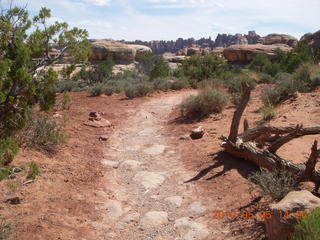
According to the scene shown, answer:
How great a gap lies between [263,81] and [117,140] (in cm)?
1051

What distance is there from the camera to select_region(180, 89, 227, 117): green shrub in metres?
9.73

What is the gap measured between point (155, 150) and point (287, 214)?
15.1ft

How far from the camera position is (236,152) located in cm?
599

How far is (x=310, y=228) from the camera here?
8.15 ft

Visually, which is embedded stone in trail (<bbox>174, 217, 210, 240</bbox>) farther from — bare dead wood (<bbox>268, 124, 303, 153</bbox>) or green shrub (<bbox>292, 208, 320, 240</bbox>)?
bare dead wood (<bbox>268, 124, 303, 153</bbox>)

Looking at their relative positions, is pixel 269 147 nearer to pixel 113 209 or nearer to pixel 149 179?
pixel 149 179

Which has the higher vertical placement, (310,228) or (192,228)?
(310,228)

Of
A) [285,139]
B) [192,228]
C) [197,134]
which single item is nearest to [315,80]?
[197,134]

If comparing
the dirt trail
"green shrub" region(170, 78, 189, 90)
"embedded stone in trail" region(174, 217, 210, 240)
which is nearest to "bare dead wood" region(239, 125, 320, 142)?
the dirt trail

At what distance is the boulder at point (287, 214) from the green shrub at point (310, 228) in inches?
11.5

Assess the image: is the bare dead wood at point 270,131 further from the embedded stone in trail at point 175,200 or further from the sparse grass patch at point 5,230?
the sparse grass patch at point 5,230

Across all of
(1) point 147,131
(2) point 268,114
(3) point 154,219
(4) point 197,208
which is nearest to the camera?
(3) point 154,219

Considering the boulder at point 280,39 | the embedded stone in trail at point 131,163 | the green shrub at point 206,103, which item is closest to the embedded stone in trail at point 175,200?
the embedded stone in trail at point 131,163

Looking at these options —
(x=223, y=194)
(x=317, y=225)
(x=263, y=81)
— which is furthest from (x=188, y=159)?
(x=263, y=81)
